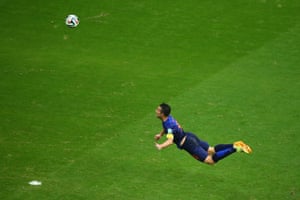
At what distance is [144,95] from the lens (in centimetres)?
2017

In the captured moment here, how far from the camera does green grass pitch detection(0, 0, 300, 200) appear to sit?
1541 cm

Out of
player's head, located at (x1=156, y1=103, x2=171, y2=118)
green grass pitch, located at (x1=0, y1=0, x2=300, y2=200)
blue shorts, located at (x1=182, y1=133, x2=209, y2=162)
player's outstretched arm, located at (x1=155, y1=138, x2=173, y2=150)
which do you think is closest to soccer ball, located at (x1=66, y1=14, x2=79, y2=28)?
green grass pitch, located at (x1=0, y1=0, x2=300, y2=200)

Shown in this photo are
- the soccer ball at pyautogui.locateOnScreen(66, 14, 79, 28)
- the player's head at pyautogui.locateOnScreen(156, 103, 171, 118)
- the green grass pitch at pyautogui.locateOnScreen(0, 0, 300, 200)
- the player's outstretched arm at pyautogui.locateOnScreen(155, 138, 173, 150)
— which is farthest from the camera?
the soccer ball at pyautogui.locateOnScreen(66, 14, 79, 28)

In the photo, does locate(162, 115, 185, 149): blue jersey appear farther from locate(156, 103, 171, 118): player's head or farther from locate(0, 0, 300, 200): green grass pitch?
locate(0, 0, 300, 200): green grass pitch

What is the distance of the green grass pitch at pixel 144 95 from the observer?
50.6 ft

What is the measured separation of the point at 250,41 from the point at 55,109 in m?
9.00

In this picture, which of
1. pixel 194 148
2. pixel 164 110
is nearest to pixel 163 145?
pixel 164 110

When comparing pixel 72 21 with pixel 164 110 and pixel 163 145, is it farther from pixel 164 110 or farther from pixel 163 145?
pixel 163 145

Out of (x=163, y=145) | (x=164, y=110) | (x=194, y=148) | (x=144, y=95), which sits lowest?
(x=144, y=95)

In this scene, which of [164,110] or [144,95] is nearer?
[164,110]

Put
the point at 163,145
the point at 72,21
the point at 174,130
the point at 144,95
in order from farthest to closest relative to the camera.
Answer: the point at 72,21, the point at 144,95, the point at 174,130, the point at 163,145

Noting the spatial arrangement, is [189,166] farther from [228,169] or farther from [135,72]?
[135,72]

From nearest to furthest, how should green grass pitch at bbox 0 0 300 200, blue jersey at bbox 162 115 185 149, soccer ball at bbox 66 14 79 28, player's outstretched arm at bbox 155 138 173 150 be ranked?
player's outstretched arm at bbox 155 138 173 150 < blue jersey at bbox 162 115 185 149 < green grass pitch at bbox 0 0 300 200 < soccer ball at bbox 66 14 79 28

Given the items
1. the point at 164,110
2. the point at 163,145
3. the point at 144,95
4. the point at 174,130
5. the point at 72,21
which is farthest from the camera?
the point at 72,21
